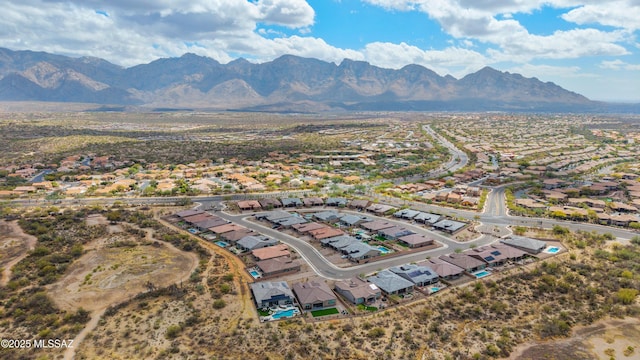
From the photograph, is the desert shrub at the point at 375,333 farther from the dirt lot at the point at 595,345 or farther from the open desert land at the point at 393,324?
the dirt lot at the point at 595,345

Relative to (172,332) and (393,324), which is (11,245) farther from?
(393,324)

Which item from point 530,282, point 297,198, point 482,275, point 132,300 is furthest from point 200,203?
point 530,282

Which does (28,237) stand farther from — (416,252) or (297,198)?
(416,252)

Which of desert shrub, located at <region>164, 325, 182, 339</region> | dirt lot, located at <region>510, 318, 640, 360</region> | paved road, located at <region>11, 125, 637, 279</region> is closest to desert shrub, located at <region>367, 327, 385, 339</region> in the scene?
dirt lot, located at <region>510, 318, 640, 360</region>

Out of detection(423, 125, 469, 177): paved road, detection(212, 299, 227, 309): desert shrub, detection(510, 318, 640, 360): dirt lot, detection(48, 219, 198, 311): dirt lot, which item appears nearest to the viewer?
detection(510, 318, 640, 360): dirt lot

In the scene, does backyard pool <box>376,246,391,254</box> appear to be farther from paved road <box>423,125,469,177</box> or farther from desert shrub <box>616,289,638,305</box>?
paved road <box>423,125,469,177</box>

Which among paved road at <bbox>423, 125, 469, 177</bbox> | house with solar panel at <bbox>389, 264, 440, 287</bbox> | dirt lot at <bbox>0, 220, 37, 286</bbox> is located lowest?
dirt lot at <bbox>0, 220, 37, 286</bbox>

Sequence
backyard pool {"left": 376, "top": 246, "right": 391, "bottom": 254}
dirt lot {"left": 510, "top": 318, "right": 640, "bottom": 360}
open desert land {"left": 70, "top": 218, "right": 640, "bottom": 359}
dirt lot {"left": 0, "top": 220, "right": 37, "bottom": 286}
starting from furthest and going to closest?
backyard pool {"left": 376, "top": 246, "right": 391, "bottom": 254} < dirt lot {"left": 0, "top": 220, "right": 37, "bottom": 286} < dirt lot {"left": 510, "top": 318, "right": 640, "bottom": 360} < open desert land {"left": 70, "top": 218, "right": 640, "bottom": 359}
